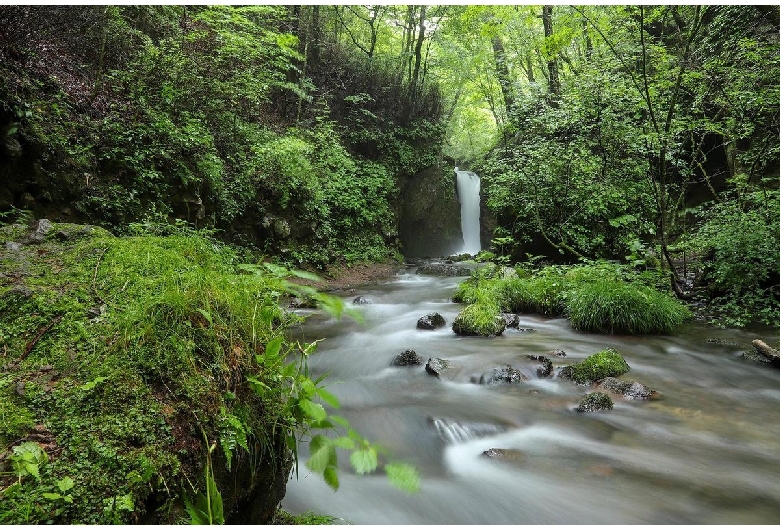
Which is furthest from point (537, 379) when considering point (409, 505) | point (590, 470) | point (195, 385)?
point (195, 385)

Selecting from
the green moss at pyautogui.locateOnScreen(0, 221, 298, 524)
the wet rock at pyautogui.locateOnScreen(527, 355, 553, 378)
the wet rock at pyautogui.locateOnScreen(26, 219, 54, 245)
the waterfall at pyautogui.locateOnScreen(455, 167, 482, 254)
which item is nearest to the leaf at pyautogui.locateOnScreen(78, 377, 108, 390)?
the green moss at pyautogui.locateOnScreen(0, 221, 298, 524)

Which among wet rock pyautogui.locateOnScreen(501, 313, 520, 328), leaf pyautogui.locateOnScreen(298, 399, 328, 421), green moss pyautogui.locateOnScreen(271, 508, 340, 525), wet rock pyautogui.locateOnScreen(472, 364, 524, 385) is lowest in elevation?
wet rock pyautogui.locateOnScreen(472, 364, 524, 385)

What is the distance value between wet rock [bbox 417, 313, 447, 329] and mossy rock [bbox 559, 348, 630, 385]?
9.34 ft

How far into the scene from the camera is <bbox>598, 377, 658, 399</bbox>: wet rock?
Result: 4965mm

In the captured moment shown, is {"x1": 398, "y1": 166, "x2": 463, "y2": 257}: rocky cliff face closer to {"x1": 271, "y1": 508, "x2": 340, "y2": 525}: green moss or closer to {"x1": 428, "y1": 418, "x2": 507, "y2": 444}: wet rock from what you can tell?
{"x1": 428, "y1": 418, "x2": 507, "y2": 444}: wet rock

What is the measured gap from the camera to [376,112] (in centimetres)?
1834

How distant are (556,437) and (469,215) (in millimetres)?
17199

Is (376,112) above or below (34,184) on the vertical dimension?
above

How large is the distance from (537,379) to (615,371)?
100 centimetres

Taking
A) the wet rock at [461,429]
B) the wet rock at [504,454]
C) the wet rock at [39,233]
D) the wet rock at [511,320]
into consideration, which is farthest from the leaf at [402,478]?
the wet rock at [511,320]

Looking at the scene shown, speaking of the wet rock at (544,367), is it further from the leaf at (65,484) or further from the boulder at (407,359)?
the leaf at (65,484)

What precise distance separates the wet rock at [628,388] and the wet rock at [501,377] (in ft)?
3.16

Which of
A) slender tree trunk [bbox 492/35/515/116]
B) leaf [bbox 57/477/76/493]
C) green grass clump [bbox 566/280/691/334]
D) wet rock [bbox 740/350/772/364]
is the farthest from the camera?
slender tree trunk [bbox 492/35/515/116]

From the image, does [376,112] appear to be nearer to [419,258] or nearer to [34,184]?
[419,258]
